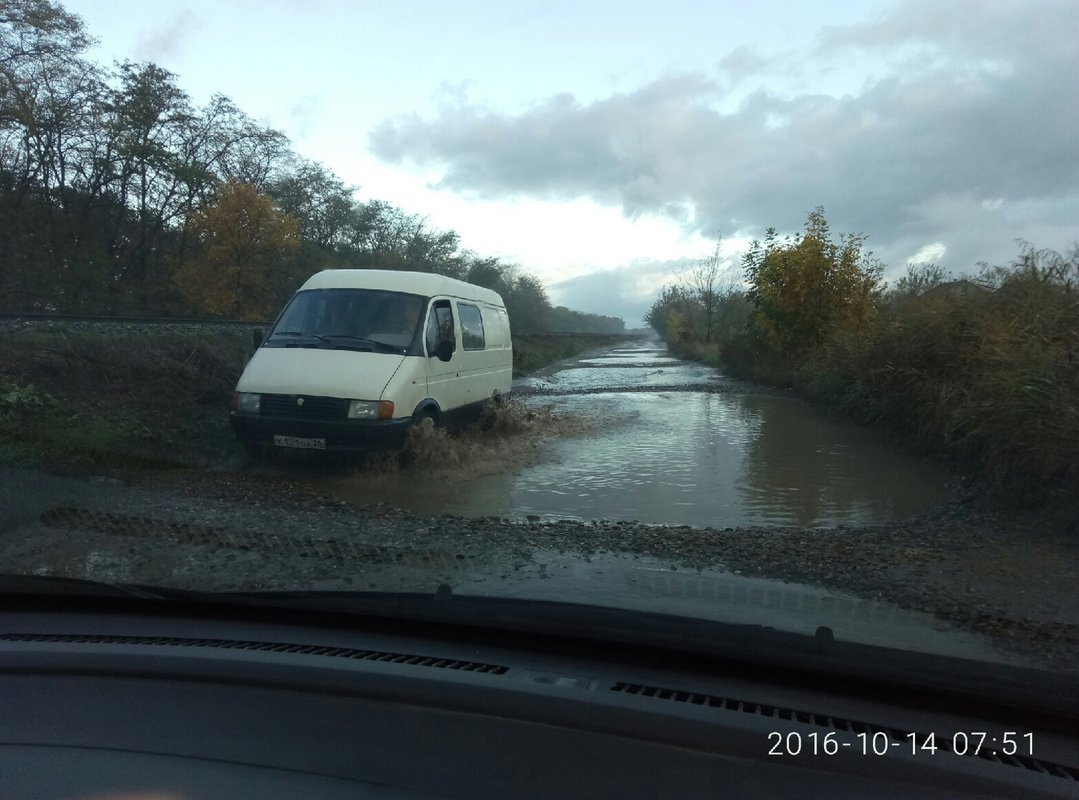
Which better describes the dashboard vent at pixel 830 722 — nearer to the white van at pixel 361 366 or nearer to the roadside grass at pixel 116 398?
the white van at pixel 361 366

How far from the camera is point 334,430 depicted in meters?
9.27

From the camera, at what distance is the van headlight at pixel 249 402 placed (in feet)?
31.2

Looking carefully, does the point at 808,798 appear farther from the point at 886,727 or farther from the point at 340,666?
the point at 340,666

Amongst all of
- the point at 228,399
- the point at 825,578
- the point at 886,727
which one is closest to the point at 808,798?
the point at 886,727

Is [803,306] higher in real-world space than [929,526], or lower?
higher

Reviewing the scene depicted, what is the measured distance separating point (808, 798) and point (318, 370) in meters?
8.09

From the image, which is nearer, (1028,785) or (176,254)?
(1028,785)

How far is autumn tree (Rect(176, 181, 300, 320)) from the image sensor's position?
30688 mm

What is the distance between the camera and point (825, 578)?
18.7ft

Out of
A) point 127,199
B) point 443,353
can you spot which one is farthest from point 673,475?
point 127,199

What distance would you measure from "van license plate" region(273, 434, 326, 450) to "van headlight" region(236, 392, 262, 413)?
409mm

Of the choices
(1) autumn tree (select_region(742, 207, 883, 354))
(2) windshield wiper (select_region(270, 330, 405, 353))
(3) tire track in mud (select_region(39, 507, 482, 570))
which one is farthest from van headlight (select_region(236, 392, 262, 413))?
(1) autumn tree (select_region(742, 207, 883, 354))

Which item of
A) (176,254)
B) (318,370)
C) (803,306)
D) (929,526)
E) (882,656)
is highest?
(176,254)

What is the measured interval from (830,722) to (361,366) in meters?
7.74
